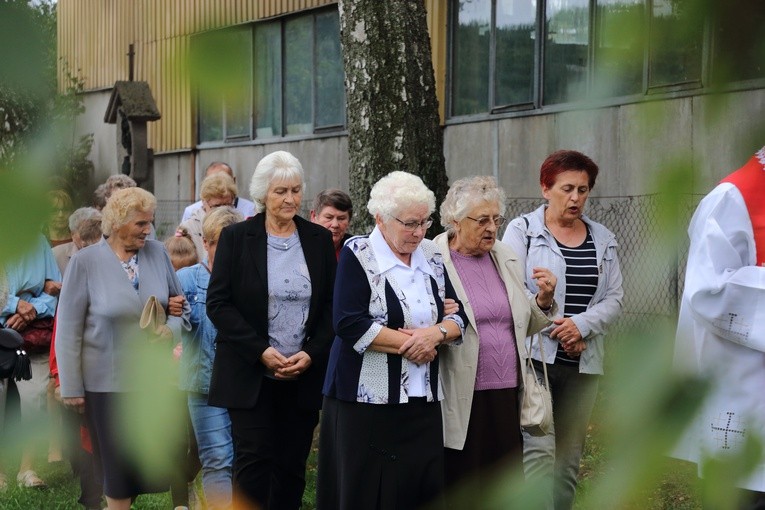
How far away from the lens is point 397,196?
450 centimetres

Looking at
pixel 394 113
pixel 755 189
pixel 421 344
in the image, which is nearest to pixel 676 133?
pixel 755 189

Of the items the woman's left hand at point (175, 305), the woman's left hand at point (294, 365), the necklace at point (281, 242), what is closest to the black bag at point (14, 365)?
the woman's left hand at point (175, 305)

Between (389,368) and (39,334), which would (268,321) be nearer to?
(389,368)

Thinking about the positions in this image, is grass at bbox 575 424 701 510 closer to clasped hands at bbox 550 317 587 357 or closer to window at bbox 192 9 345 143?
window at bbox 192 9 345 143

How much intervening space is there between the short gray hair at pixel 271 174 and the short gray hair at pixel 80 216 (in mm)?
4049

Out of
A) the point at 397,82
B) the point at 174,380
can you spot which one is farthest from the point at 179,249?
the point at 174,380

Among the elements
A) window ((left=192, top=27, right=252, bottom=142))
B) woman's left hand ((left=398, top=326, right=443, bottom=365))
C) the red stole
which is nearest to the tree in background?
window ((left=192, top=27, right=252, bottom=142))

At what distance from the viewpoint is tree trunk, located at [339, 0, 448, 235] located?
4.87 m

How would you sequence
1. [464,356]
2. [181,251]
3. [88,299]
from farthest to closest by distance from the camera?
1. [181,251]
2. [88,299]
3. [464,356]

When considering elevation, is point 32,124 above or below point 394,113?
Answer: below

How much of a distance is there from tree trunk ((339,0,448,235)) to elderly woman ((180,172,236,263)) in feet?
2.36

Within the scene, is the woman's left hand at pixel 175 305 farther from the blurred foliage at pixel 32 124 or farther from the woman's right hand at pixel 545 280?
the blurred foliage at pixel 32 124

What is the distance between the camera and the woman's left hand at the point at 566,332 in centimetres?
487

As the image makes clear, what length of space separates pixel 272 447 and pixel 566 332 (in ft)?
4.56
